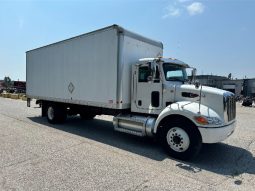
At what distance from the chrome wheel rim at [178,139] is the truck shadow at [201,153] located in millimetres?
353

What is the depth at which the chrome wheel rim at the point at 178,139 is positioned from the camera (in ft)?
19.3

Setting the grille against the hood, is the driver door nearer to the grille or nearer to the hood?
the hood

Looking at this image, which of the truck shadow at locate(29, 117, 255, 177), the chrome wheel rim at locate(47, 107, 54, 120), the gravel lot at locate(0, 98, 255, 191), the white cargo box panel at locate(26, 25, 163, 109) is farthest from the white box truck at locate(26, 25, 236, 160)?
the gravel lot at locate(0, 98, 255, 191)

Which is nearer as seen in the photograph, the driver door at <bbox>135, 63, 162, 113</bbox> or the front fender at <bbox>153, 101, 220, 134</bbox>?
the front fender at <bbox>153, 101, 220, 134</bbox>

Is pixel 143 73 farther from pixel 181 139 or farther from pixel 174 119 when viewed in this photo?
pixel 181 139

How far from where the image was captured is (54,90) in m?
10.5

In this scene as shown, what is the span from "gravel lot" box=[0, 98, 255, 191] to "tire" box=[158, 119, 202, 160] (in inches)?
10.0

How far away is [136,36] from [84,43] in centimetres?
211

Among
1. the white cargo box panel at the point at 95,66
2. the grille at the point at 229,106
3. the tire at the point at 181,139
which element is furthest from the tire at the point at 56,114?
the grille at the point at 229,106

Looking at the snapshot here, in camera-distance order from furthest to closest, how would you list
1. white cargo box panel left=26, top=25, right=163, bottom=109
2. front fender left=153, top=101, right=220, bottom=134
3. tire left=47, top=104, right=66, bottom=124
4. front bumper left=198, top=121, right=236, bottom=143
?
tire left=47, top=104, right=66, bottom=124
white cargo box panel left=26, top=25, right=163, bottom=109
front fender left=153, top=101, right=220, bottom=134
front bumper left=198, top=121, right=236, bottom=143

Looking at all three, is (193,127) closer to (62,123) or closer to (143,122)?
(143,122)

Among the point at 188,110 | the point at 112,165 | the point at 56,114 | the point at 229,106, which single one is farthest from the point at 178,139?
the point at 56,114

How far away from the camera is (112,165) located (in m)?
5.28

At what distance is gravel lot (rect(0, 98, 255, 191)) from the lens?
434 centimetres
